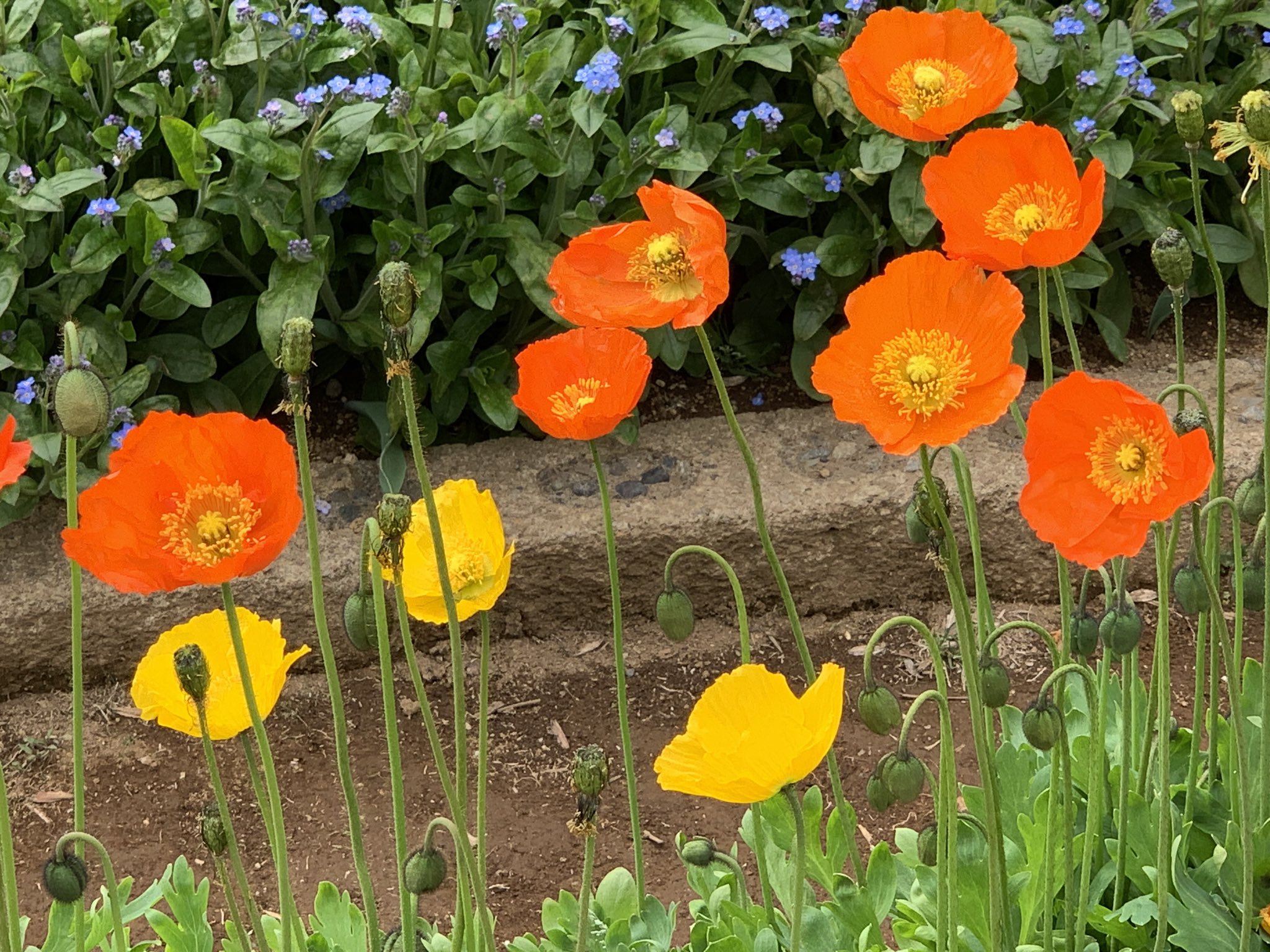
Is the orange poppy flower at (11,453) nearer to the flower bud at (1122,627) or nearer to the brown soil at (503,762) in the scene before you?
the flower bud at (1122,627)

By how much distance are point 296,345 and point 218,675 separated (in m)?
0.47

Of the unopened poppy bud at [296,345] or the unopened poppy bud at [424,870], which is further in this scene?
the unopened poppy bud at [424,870]

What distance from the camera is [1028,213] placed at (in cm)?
129

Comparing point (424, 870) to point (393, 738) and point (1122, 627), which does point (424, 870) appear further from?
point (1122, 627)

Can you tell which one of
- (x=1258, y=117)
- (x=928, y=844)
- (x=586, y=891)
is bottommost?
(x=928, y=844)

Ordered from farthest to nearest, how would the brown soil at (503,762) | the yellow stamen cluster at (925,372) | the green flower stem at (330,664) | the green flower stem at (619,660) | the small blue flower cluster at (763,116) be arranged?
1. the small blue flower cluster at (763,116)
2. the brown soil at (503,762)
3. the green flower stem at (619,660)
4. the yellow stamen cluster at (925,372)
5. the green flower stem at (330,664)

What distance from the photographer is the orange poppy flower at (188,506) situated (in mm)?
1086

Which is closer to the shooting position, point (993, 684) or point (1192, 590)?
point (993, 684)

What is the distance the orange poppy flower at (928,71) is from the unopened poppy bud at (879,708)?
47 centimetres

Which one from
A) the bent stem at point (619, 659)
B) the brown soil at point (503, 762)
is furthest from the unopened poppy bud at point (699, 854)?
the brown soil at point (503, 762)

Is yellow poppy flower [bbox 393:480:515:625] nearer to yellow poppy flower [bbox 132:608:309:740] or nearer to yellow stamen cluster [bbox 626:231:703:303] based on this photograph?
yellow poppy flower [bbox 132:608:309:740]

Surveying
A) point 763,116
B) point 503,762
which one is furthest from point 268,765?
point 763,116

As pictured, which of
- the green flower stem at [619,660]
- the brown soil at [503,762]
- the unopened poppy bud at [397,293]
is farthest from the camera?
the brown soil at [503,762]

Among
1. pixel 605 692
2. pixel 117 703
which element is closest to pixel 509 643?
pixel 605 692
